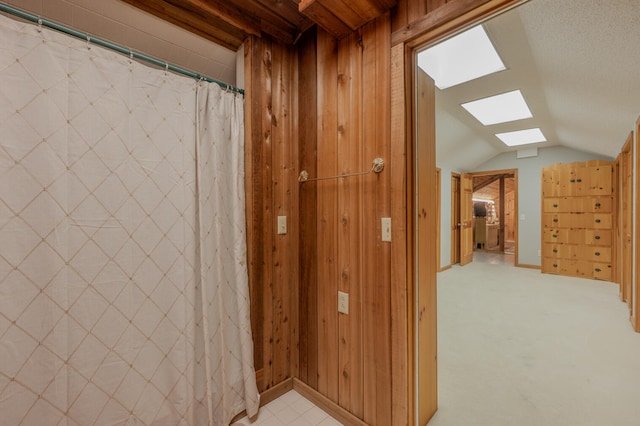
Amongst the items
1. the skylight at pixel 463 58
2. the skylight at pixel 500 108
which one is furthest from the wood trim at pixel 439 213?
the skylight at pixel 463 58

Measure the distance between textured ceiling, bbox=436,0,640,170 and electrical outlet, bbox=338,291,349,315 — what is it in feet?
5.47

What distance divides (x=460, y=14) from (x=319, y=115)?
2.92 ft

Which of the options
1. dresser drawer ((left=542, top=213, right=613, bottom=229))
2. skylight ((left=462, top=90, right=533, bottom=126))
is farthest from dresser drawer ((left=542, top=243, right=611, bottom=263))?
skylight ((left=462, top=90, right=533, bottom=126))

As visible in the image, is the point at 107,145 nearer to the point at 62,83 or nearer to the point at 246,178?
the point at 62,83

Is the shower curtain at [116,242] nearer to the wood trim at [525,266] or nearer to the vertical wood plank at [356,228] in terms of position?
the vertical wood plank at [356,228]

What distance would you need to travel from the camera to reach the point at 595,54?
179 cm

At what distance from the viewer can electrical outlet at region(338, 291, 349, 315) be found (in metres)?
1.55

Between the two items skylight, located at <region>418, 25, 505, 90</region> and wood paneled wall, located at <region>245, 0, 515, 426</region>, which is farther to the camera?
skylight, located at <region>418, 25, 505, 90</region>

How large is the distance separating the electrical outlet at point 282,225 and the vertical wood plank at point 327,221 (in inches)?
10.5

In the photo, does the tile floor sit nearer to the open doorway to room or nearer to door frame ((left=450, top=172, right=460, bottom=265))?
door frame ((left=450, top=172, right=460, bottom=265))

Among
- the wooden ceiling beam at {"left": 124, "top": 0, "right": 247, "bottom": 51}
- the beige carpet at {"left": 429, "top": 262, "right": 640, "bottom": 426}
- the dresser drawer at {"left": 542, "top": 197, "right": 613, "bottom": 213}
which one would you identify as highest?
the wooden ceiling beam at {"left": 124, "top": 0, "right": 247, "bottom": 51}

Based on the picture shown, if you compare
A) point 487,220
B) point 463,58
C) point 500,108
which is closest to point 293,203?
point 463,58

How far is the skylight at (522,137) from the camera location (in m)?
4.46

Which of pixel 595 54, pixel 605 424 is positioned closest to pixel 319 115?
pixel 595 54
